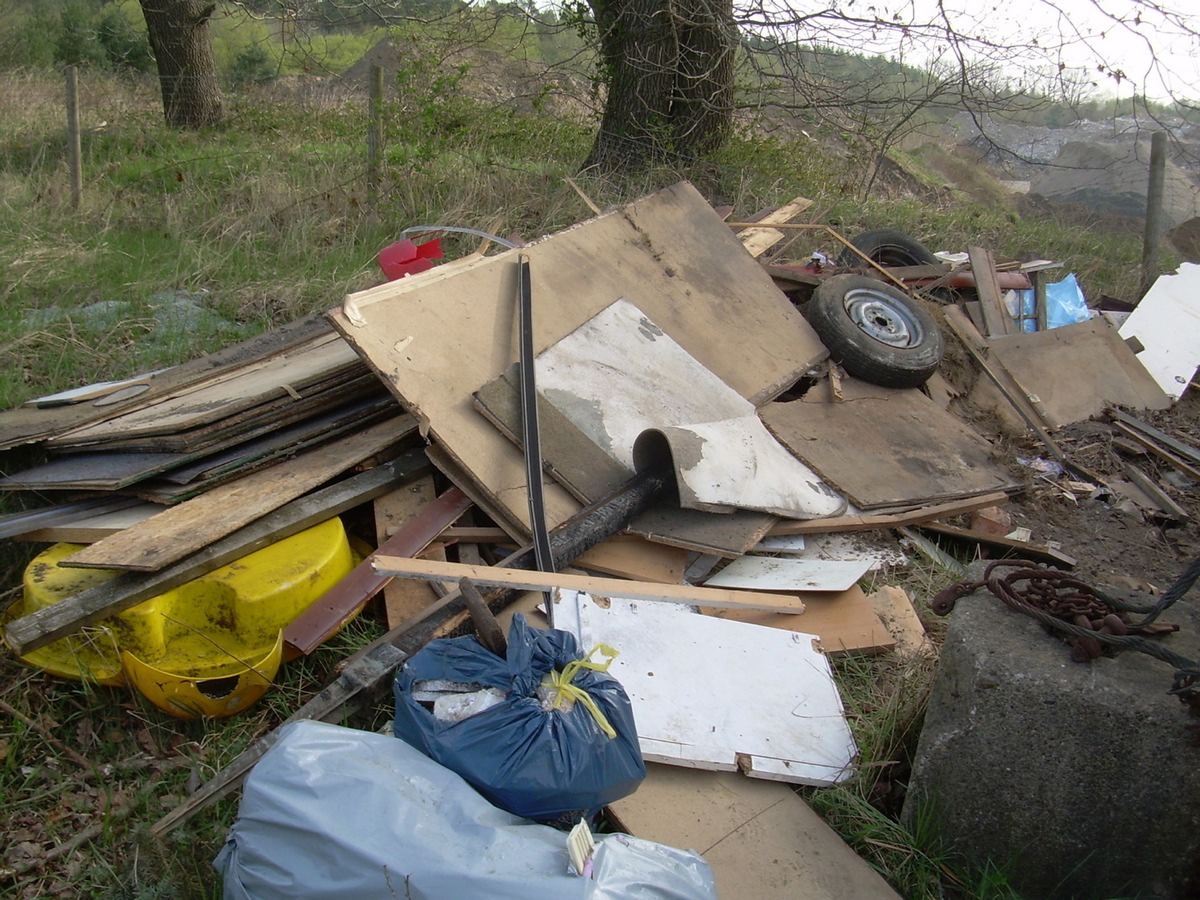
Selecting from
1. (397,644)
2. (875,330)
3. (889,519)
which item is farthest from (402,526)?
(875,330)

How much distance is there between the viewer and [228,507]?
10.5ft

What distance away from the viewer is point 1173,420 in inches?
224

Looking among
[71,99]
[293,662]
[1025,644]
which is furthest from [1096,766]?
[71,99]

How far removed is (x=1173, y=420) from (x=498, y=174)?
5279 millimetres

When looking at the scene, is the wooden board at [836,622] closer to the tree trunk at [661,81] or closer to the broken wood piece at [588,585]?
the broken wood piece at [588,585]

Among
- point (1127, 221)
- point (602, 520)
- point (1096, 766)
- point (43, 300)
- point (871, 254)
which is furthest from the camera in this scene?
point (1127, 221)

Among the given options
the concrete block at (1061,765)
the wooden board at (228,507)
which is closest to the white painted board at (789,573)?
the concrete block at (1061,765)

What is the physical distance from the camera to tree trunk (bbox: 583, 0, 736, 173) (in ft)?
24.3

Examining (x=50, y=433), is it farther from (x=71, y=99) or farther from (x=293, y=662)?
(x=71, y=99)

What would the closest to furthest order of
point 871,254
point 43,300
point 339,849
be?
1. point 339,849
2. point 43,300
3. point 871,254

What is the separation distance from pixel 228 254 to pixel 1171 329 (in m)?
6.72

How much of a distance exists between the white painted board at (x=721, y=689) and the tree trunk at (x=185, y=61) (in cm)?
940

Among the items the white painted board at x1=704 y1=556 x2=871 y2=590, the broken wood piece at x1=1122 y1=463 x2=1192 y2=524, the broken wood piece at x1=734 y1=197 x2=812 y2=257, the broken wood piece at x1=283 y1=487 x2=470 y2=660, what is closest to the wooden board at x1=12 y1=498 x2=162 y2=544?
the broken wood piece at x1=283 y1=487 x2=470 y2=660

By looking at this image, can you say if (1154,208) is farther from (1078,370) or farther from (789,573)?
(789,573)
